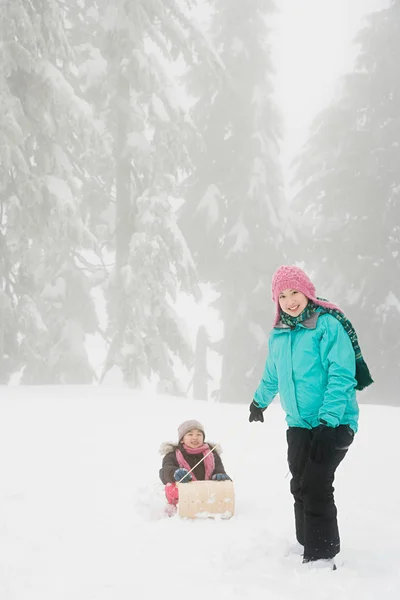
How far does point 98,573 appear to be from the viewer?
9.86 feet

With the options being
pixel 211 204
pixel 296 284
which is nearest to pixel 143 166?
pixel 211 204

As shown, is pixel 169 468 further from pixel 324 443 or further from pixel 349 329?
pixel 349 329

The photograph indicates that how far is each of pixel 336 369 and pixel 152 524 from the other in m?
1.79

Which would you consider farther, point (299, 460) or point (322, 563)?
point (299, 460)

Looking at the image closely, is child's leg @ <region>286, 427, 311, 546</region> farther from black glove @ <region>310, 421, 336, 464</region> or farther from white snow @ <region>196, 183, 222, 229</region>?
white snow @ <region>196, 183, 222, 229</region>

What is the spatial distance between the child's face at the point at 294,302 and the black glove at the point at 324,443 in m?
0.70

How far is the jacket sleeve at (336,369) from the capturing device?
3.05 metres

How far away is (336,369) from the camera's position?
10.2 feet

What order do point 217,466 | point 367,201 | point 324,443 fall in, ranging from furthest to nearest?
point 367,201 < point 217,466 < point 324,443

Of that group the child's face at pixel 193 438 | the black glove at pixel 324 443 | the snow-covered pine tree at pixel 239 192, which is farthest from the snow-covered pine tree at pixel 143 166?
the black glove at pixel 324 443

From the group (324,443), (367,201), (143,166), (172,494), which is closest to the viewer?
(324,443)

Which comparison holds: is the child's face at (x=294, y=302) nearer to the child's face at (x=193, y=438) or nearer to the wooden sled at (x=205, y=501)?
the wooden sled at (x=205, y=501)

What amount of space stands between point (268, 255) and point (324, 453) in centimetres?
1545

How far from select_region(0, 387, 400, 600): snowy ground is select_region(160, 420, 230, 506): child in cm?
23
